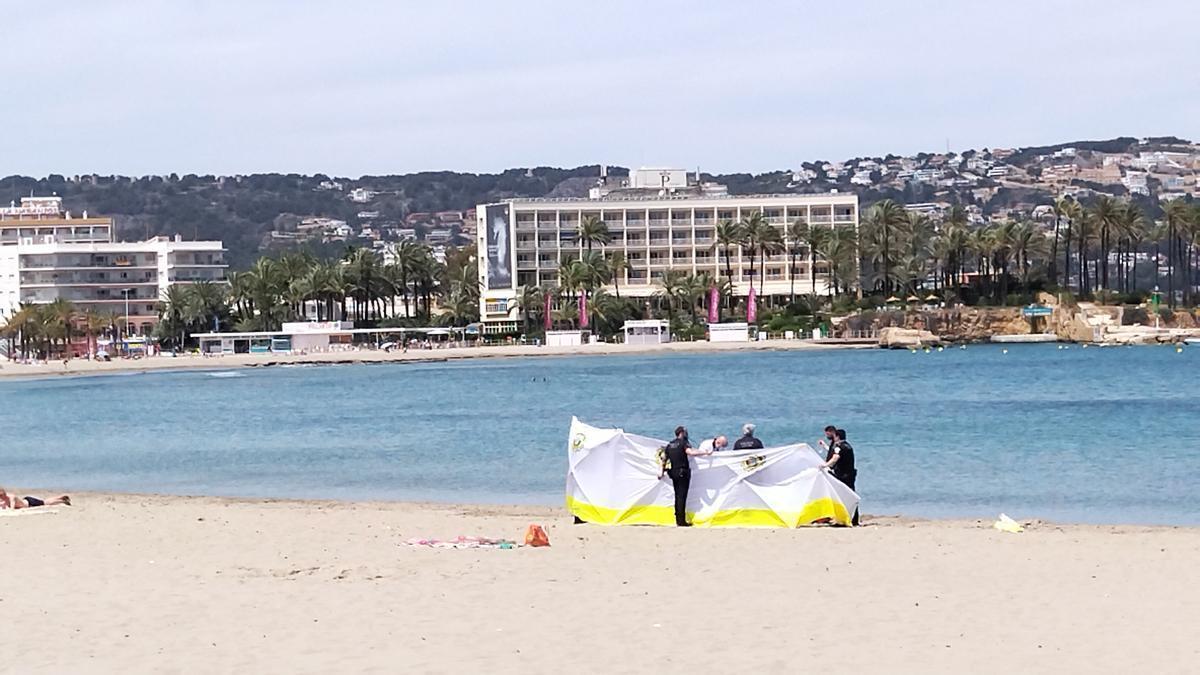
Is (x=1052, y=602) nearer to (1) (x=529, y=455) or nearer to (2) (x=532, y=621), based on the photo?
(2) (x=532, y=621)

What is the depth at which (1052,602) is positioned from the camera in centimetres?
A: 1566

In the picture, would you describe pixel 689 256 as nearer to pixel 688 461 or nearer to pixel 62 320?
pixel 62 320

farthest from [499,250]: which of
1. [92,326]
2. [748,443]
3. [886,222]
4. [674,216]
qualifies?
[748,443]

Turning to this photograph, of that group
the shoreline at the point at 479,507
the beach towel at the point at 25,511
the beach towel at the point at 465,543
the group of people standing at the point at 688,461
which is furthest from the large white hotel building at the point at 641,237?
the beach towel at the point at 465,543

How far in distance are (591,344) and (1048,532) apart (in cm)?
13026

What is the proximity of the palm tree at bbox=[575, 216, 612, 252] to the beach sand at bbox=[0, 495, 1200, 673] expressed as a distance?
143 metres

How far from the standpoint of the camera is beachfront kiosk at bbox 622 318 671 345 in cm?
15275

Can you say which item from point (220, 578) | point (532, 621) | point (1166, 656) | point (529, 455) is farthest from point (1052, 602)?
point (529, 455)

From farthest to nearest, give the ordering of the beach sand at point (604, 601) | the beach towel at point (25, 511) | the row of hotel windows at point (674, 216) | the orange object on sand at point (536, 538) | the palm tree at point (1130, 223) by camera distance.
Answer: the row of hotel windows at point (674, 216) → the palm tree at point (1130, 223) → the beach towel at point (25, 511) → the orange object on sand at point (536, 538) → the beach sand at point (604, 601)

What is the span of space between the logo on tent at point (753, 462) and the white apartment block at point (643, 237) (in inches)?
5705

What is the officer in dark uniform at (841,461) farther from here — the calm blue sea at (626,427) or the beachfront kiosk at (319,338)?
the beachfront kiosk at (319,338)

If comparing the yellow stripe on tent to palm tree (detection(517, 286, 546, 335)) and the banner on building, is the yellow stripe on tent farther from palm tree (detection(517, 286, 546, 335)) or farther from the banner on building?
the banner on building

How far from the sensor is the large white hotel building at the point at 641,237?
6658 inches

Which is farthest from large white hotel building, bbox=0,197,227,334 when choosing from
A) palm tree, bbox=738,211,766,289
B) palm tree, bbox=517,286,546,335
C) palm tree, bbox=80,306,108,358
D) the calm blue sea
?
the calm blue sea
